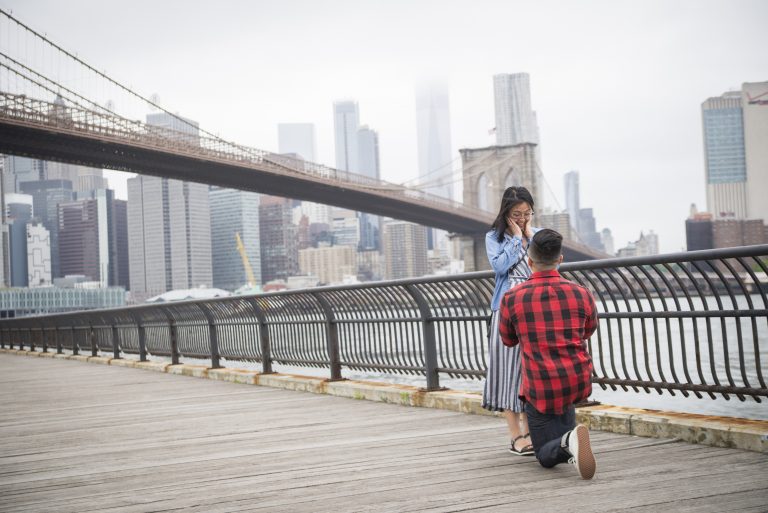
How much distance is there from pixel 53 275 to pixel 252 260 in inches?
1791

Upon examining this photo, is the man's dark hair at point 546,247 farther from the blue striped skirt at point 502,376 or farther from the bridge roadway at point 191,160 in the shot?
the bridge roadway at point 191,160

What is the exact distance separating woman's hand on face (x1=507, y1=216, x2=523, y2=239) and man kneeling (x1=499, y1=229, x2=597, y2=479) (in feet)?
1.37

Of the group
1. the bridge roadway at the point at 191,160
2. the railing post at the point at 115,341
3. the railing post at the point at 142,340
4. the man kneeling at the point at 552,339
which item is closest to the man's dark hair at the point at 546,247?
the man kneeling at the point at 552,339

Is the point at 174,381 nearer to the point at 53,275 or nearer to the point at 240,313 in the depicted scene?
the point at 240,313

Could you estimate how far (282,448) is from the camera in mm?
5328

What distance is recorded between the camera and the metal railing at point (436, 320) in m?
4.88

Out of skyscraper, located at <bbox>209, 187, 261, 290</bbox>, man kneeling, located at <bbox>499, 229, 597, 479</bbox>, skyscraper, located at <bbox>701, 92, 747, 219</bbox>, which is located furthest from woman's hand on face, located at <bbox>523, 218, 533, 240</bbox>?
skyscraper, located at <bbox>701, 92, 747, 219</bbox>

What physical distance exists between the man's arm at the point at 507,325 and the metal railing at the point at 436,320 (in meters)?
0.91

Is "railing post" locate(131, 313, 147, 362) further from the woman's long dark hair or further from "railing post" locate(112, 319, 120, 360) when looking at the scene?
the woman's long dark hair

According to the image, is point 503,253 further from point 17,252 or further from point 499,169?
point 17,252

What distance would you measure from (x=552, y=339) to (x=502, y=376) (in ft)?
2.47

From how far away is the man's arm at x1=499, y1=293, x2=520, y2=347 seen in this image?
13.9ft

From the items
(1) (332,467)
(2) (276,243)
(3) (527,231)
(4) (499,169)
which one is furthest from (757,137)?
(1) (332,467)

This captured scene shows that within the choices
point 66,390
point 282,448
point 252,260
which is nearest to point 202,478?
point 282,448
